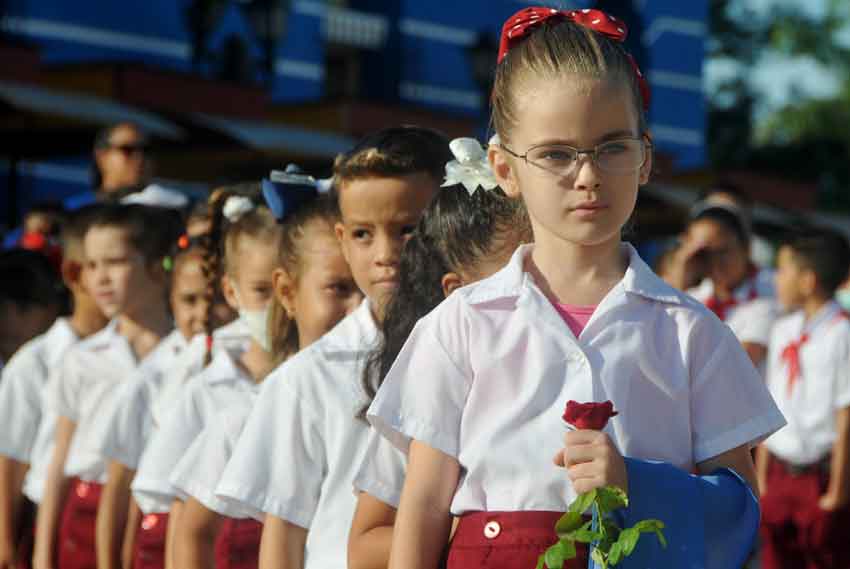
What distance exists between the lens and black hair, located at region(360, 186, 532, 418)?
362 cm

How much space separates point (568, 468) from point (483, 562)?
0.88ft

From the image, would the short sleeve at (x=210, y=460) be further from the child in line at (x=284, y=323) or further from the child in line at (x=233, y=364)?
the child in line at (x=233, y=364)

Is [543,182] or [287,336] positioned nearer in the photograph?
[543,182]

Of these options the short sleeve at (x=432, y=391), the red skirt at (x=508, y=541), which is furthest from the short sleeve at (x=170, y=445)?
the red skirt at (x=508, y=541)

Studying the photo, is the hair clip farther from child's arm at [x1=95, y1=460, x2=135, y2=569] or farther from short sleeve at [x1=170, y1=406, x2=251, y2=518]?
child's arm at [x1=95, y1=460, x2=135, y2=569]

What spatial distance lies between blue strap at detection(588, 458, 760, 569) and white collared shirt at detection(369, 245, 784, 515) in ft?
0.26

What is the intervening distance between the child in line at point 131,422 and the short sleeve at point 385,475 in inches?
99.6

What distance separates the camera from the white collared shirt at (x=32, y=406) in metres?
7.08

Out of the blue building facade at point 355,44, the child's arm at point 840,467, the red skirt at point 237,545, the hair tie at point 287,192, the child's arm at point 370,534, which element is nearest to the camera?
the child's arm at point 370,534

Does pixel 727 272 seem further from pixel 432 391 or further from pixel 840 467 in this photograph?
pixel 432 391

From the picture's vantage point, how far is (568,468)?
8.94ft

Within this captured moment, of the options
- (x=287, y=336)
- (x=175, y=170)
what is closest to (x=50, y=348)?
(x=287, y=336)

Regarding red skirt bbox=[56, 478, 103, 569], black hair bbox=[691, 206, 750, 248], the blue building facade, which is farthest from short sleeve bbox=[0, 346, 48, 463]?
the blue building facade

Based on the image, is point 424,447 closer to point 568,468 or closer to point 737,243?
point 568,468
